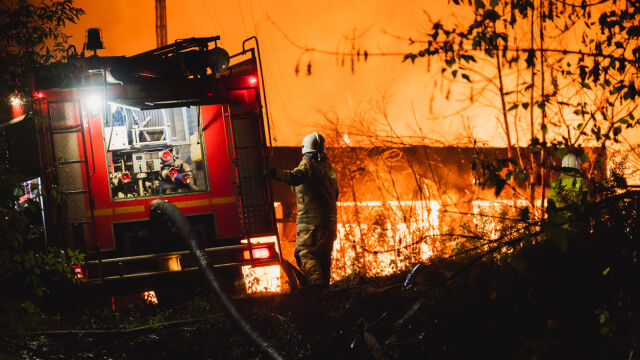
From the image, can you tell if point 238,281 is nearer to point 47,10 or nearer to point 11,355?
point 11,355

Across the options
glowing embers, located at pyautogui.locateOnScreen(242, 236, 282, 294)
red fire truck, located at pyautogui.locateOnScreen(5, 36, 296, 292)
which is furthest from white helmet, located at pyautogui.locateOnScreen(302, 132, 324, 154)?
glowing embers, located at pyautogui.locateOnScreen(242, 236, 282, 294)

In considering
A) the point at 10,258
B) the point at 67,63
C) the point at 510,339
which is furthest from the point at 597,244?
the point at 67,63

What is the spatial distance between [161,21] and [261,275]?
21382mm

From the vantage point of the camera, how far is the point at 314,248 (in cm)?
762

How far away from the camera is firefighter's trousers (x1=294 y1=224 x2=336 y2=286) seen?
24.7 feet

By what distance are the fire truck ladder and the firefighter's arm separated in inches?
91.3

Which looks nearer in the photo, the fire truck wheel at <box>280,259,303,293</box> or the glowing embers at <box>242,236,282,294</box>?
the glowing embers at <box>242,236,282,294</box>

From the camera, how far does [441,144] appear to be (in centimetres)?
1066

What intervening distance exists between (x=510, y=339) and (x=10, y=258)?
13.1 ft

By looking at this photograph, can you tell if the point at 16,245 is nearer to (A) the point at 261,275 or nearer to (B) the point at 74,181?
(B) the point at 74,181

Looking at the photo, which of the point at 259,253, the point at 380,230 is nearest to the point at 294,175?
the point at 259,253

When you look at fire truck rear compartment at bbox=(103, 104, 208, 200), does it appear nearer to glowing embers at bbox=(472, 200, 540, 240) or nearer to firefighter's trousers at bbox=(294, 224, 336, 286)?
firefighter's trousers at bbox=(294, 224, 336, 286)

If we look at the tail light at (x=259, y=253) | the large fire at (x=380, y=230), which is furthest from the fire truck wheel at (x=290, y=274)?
the large fire at (x=380, y=230)

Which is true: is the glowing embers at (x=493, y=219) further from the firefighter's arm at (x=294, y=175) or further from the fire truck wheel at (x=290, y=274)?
the fire truck wheel at (x=290, y=274)
